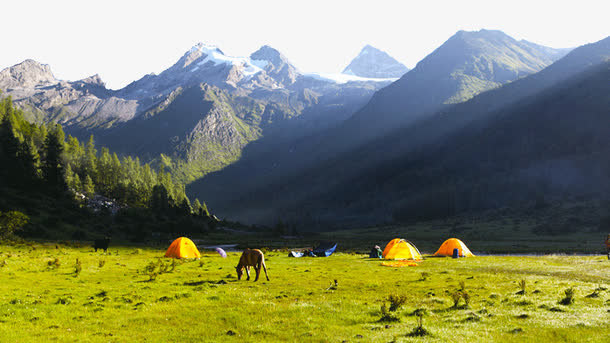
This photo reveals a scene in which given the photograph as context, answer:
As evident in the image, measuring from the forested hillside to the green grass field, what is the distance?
188ft

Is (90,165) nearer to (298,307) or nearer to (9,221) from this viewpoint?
(9,221)

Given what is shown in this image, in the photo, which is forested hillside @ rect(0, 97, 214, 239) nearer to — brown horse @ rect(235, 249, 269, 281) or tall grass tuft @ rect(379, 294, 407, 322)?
brown horse @ rect(235, 249, 269, 281)

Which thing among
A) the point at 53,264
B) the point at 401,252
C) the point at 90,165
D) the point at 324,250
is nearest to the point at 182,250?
the point at 53,264

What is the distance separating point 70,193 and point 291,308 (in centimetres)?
11399

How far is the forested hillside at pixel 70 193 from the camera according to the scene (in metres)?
84.5

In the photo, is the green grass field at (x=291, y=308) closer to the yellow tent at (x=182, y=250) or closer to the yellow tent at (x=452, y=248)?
the yellow tent at (x=182, y=250)

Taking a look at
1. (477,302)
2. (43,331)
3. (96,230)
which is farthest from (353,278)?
(96,230)

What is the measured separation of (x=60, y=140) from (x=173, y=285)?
126 meters

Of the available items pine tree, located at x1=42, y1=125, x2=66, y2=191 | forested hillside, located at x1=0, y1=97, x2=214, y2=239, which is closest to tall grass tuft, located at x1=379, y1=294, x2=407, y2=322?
forested hillside, located at x1=0, y1=97, x2=214, y2=239

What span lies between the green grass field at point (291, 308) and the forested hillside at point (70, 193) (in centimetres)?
5731

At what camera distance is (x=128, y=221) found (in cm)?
10512

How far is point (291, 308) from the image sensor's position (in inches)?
769

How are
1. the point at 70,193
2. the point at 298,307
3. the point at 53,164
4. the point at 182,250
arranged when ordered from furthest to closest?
the point at 53,164
the point at 70,193
the point at 182,250
the point at 298,307

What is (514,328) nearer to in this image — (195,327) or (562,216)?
(195,327)
